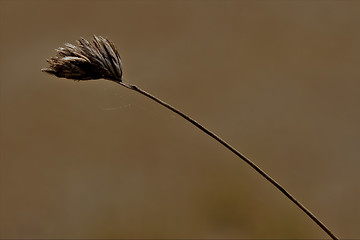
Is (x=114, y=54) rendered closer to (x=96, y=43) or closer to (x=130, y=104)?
(x=96, y=43)

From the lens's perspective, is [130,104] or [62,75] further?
[130,104]

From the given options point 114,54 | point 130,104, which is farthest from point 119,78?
point 130,104

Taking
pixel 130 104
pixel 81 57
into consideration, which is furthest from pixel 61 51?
pixel 130 104

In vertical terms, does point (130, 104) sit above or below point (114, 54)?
above

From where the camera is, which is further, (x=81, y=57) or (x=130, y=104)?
(x=130, y=104)

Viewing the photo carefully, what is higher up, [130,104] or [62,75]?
[130,104]

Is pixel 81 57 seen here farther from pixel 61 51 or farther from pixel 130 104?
pixel 130 104
